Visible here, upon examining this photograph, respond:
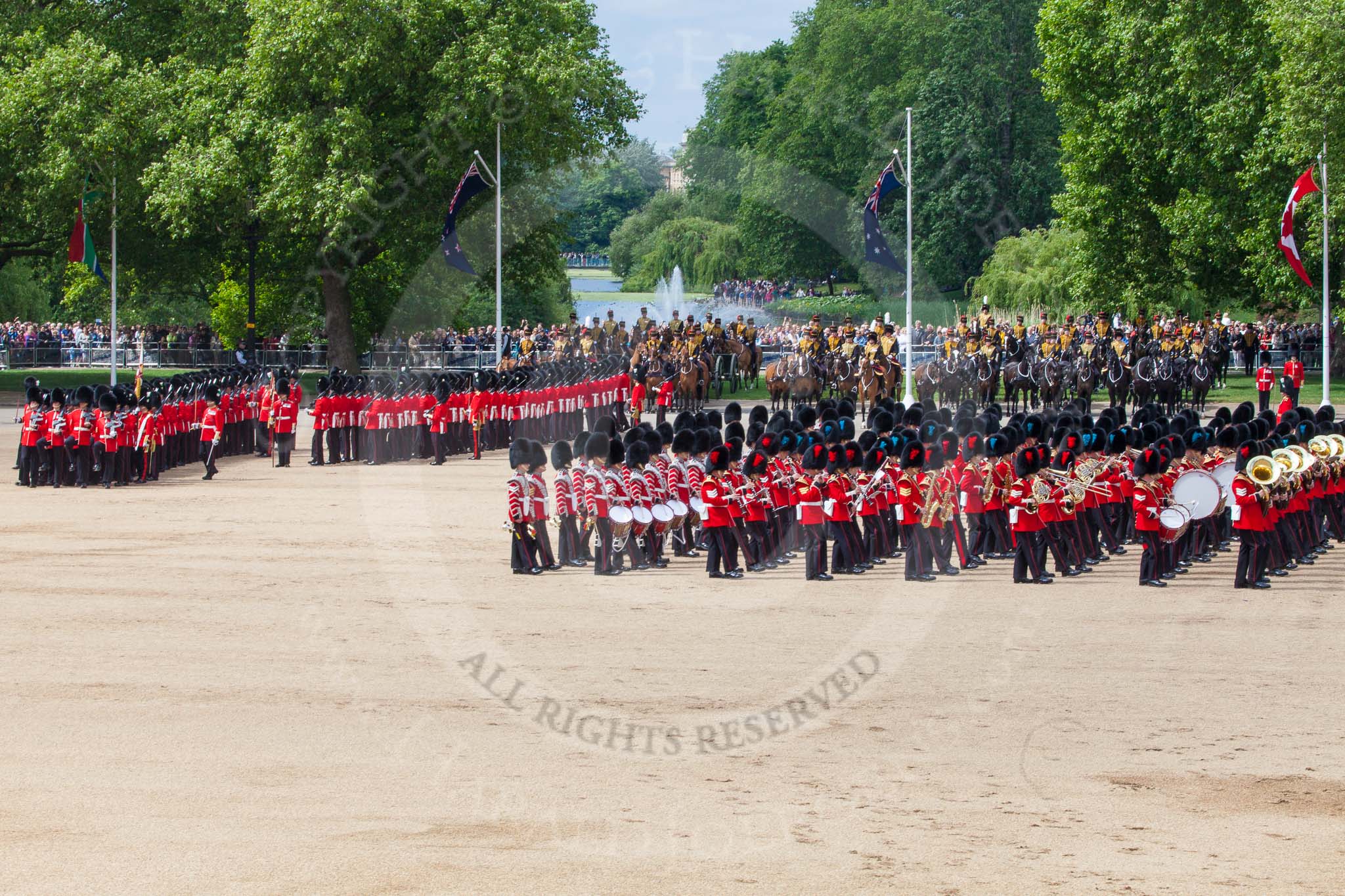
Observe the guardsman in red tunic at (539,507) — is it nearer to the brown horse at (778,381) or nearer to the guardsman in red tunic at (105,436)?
the guardsman in red tunic at (105,436)

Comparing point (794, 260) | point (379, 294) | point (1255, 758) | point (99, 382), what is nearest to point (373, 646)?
point (1255, 758)

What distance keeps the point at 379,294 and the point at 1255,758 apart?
42.7m

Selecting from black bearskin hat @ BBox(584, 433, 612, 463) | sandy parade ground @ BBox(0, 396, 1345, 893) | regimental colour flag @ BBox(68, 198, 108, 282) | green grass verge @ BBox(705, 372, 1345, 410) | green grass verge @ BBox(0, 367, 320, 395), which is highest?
regimental colour flag @ BBox(68, 198, 108, 282)

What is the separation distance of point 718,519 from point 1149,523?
149 inches

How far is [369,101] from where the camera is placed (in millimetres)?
40906

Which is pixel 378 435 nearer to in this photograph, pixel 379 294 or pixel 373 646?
pixel 373 646

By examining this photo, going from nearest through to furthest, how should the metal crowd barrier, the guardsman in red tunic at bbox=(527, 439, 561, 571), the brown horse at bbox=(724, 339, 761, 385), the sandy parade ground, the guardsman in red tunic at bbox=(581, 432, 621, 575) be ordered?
the sandy parade ground < the guardsman in red tunic at bbox=(527, 439, 561, 571) < the guardsman in red tunic at bbox=(581, 432, 621, 575) < the brown horse at bbox=(724, 339, 761, 385) < the metal crowd barrier

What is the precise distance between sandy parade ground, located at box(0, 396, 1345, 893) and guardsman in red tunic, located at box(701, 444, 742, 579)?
27cm

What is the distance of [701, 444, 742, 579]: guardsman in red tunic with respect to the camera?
50.8ft

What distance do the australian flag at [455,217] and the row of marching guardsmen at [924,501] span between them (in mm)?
20877

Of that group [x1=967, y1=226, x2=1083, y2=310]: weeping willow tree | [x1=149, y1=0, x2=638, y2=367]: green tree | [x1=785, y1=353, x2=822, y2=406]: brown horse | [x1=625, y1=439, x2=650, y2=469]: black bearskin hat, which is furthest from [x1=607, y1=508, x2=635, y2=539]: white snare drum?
[x1=967, y1=226, x2=1083, y2=310]: weeping willow tree

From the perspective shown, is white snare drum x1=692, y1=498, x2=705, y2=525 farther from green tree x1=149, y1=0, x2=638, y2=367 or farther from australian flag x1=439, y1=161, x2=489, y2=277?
green tree x1=149, y1=0, x2=638, y2=367

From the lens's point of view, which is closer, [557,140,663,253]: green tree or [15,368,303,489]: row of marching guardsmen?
[15,368,303,489]: row of marching guardsmen

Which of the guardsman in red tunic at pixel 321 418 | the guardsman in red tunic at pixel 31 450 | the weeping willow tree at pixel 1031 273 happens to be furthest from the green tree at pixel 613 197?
the guardsman in red tunic at pixel 31 450
